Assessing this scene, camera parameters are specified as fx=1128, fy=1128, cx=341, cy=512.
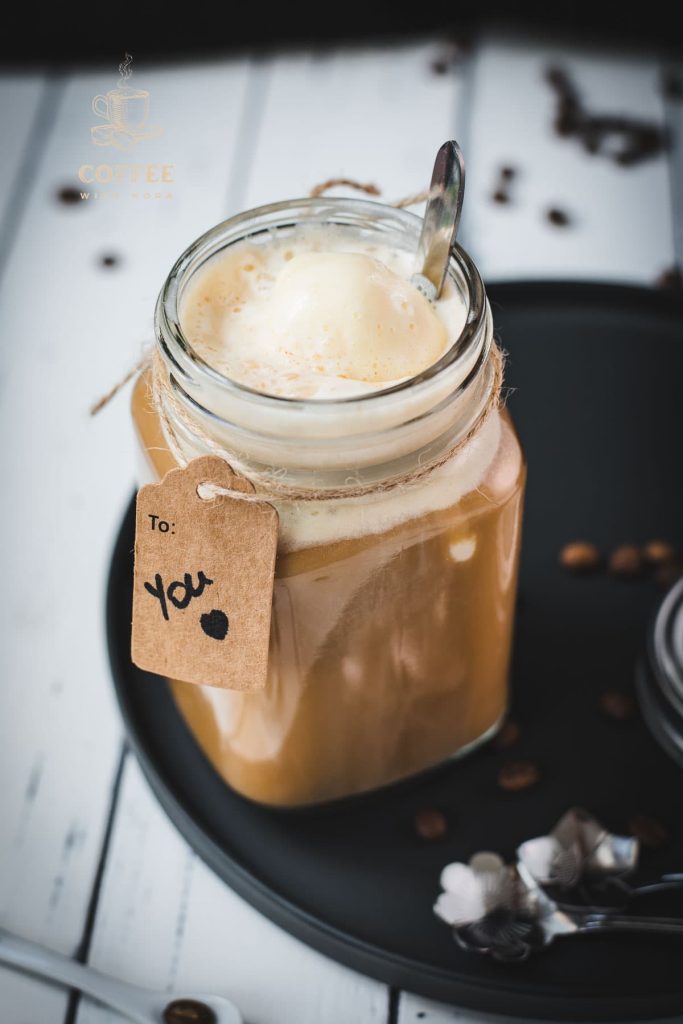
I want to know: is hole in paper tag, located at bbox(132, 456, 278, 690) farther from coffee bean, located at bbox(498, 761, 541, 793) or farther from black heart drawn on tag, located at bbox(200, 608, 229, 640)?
coffee bean, located at bbox(498, 761, 541, 793)

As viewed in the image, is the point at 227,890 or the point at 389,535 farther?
the point at 227,890

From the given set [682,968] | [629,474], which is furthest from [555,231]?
[682,968]

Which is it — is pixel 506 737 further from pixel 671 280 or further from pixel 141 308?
pixel 141 308

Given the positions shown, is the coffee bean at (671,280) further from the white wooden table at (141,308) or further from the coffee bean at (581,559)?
the coffee bean at (581,559)

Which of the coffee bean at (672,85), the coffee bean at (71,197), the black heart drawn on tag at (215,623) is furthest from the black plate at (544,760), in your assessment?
the coffee bean at (71,197)

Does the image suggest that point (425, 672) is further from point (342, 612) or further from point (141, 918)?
point (141, 918)

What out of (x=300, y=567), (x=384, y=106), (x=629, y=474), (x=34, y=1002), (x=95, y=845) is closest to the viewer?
(x=300, y=567)

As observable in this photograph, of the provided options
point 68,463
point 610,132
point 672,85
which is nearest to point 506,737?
point 68,463

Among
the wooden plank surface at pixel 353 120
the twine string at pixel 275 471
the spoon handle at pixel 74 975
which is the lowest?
the spoon handle at pixel 74 975

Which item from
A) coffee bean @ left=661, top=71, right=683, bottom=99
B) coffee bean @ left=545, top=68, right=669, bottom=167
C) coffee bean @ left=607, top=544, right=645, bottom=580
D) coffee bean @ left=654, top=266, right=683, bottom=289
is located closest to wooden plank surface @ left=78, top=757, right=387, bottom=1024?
coffee bean @ left=607, top=544, right=645, bottom=580
